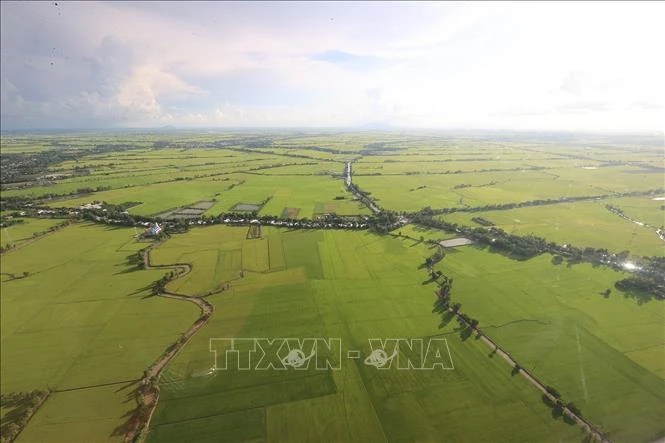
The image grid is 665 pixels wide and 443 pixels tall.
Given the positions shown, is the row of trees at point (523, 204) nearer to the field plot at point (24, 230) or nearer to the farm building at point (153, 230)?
the farm building at point (153, 230)

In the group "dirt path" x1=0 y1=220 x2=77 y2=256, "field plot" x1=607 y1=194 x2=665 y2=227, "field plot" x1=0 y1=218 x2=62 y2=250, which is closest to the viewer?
"dirt path" x1=0 y1=220 x2=77 y2=256

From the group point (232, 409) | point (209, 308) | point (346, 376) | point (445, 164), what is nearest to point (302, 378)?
point (346, 376)

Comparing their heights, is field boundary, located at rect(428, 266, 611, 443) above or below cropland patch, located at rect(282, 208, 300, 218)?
below

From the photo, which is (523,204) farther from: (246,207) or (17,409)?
(17,409)

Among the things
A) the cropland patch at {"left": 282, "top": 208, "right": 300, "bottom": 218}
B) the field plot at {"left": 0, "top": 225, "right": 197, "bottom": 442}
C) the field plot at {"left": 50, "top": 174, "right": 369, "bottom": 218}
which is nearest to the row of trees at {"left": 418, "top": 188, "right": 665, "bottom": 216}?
the field plot at {"left": 50, "top": 174, "right": 369, "bottom": 218}

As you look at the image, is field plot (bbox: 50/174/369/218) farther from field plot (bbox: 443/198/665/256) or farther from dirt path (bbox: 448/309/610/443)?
dirt path (bbox: 448/309/610/443)

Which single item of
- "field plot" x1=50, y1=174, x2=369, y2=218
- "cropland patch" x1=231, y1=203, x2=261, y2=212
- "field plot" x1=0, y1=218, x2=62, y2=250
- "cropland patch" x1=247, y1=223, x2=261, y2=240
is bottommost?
"cropland patch" x1=247, y1=223, x2=261, y2=240
